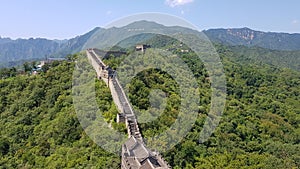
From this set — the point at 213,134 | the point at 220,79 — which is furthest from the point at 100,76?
the point at 220,79

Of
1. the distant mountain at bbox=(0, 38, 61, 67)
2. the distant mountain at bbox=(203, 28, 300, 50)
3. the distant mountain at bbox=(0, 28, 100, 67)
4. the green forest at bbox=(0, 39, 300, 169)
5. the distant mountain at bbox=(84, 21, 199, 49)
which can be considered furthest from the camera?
the distant mountain at bbox=(0, 38, 61, 67)

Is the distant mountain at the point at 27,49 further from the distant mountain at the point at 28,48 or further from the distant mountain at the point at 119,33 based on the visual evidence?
the distant mountain at the point at 119,33

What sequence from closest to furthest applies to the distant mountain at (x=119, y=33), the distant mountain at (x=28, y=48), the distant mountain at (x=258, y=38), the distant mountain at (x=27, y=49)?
the distant mountain at (x=119, y=33) < the distant mountain at (x=258, y=38) < the distant mountain at (x=28, y=48) < the distant mountain at (x=27, y=49)

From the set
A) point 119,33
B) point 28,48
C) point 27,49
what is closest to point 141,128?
point 119,33

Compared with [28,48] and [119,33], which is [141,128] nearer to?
[119,33]

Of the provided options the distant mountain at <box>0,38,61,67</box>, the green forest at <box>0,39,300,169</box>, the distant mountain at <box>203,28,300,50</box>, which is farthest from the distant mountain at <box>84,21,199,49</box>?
the distant mountain at <box>0,38,61,67</box>

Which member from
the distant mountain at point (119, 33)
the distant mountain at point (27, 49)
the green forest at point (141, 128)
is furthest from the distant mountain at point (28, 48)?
the distant mountain at point (119, 33)

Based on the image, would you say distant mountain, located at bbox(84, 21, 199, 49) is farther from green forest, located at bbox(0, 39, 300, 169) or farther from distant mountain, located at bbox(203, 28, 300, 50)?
distant mountain, located at bbox(203, 28, 300, 50)

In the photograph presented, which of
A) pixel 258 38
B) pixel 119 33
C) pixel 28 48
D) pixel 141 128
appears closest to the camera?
pixel 141 128
